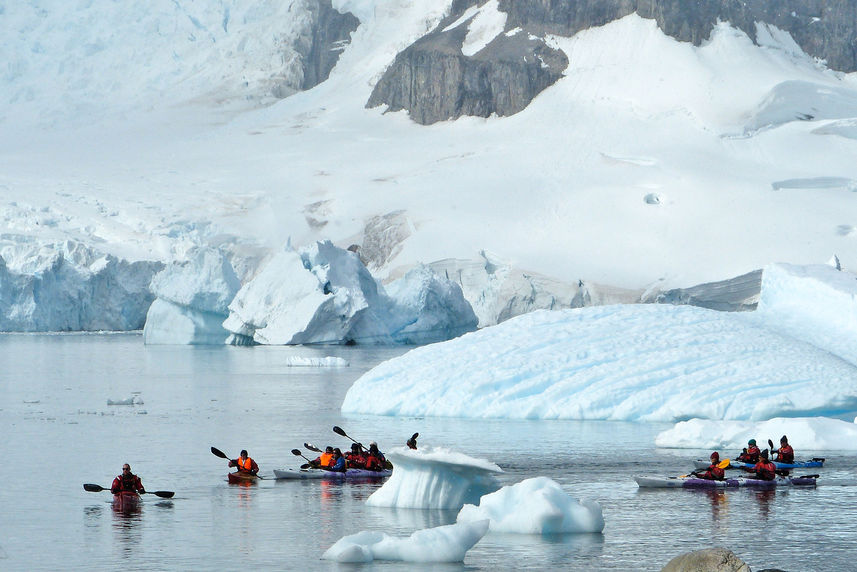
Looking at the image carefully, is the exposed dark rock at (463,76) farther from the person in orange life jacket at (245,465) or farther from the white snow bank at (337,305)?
the person in orange life jacket at (245,465)

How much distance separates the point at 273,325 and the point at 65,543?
2156 inches

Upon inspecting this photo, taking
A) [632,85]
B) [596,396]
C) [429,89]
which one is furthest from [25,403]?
[429,89]

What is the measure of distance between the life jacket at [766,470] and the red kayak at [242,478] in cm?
878

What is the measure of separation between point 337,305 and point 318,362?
11.0 meters

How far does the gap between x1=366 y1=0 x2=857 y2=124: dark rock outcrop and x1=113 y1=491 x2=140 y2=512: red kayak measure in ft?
351

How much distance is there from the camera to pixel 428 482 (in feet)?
67.9

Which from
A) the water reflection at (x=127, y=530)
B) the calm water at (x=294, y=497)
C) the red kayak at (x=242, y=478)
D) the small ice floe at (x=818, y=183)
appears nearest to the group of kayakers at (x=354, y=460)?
the calm water at (x=294, y=497)

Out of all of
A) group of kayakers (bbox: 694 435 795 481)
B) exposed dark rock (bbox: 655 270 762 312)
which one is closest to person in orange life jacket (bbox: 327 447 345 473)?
group of kayakers (bbox: 694 435 795 481)

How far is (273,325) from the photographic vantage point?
7331 centimetres

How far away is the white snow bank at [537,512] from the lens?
1866cm

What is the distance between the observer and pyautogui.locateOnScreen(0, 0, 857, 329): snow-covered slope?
99.3 m

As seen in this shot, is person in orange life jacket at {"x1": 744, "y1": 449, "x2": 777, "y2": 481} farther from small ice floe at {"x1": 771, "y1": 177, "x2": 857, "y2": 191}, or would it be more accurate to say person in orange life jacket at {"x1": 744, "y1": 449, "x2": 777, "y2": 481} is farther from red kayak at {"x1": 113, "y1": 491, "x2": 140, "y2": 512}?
small ice floe at {"x1": 771, "y1": 177, "x2": 857, "y2": 191}

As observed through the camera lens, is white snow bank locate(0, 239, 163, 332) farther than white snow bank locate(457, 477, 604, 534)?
Yes

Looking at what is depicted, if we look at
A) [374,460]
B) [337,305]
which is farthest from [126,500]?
[337,305]
